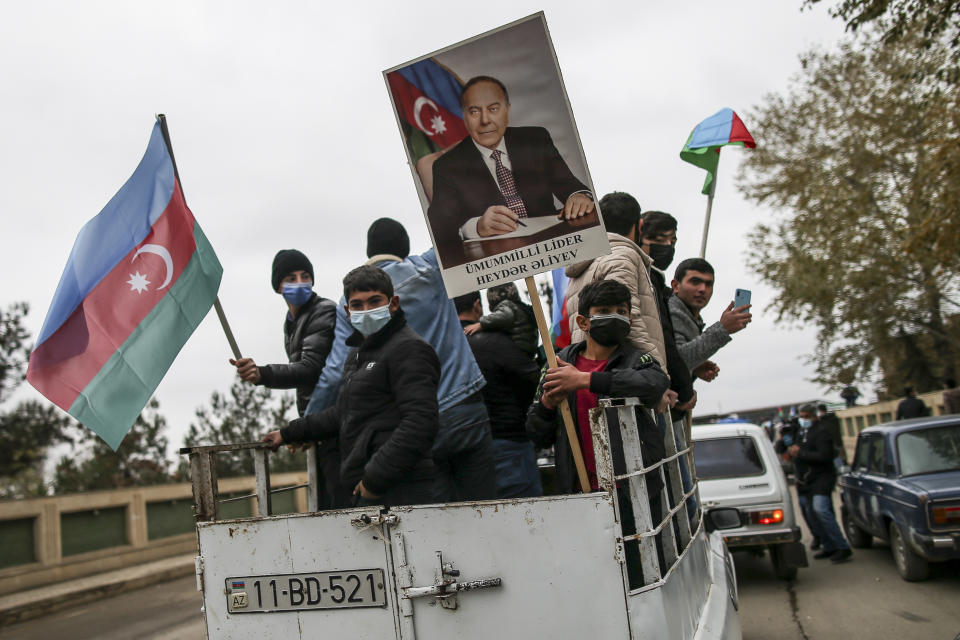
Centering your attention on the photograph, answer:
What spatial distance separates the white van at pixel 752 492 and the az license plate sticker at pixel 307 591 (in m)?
5.92

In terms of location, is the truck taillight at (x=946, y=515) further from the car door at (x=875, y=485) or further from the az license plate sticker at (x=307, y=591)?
the az license plate sticker at (x=307, y=591)

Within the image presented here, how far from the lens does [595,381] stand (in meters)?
3.41

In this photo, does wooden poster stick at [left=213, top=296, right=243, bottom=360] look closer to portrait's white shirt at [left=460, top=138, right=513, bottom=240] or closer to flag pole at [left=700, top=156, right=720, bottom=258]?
portrait's white shirt at [left=460, top=138, right=513, bottom=240]

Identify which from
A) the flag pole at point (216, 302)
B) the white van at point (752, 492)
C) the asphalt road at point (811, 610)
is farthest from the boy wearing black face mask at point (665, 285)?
the white van at point (752, 492)

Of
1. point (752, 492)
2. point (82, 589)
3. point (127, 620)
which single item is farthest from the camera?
point (82, 589)

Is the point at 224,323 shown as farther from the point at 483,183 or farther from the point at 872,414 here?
the point at 872,414

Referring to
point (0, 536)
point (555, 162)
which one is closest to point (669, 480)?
point (555, 162)

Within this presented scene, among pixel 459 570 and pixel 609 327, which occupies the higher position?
pixel 609 327

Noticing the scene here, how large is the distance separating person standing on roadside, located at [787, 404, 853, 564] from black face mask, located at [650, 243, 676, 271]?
6.26 m

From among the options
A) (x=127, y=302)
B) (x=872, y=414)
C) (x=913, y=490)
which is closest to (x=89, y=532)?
(x=127, y=302)

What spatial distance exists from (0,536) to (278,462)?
1536cm

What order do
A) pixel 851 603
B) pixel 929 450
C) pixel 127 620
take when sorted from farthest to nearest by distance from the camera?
pixel 127 620, pixel 929 450, pixel 851 603

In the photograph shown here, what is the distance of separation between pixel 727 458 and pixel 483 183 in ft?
22.2

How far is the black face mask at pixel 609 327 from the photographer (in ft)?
11.9
